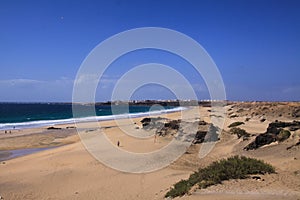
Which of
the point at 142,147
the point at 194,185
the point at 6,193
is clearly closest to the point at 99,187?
the point at 6,193

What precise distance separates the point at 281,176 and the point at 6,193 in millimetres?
10697

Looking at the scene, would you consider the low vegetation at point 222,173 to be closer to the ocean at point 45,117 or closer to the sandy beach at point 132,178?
the sandy beach at point 132,178

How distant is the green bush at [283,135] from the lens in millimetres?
18245

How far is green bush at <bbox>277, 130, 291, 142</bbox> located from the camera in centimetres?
1825

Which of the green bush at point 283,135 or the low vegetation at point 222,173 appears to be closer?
the low vegetation at point 222,173

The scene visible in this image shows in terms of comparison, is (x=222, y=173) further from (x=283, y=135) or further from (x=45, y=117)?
(x=45, y=117)

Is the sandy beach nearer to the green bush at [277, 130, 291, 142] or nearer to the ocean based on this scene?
the green bush at [277, 130, 291, 142]

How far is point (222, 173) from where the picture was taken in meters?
10.0

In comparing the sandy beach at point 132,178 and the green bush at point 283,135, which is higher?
the green bush at point 283,135

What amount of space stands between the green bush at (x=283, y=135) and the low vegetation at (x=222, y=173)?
8.39 meters

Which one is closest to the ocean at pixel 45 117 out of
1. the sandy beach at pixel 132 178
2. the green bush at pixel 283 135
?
the sandy beach at pixel 132 178

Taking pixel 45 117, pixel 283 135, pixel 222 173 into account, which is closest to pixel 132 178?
pixel 222 173

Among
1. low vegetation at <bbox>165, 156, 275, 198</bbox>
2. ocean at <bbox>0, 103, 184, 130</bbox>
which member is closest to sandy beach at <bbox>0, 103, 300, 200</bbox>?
low vegetation at <bbox>165, 156, 275, 198</bbox>

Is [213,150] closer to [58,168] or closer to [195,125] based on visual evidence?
[195,125]
